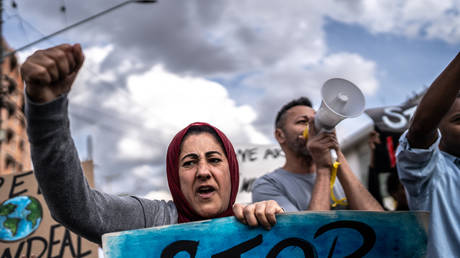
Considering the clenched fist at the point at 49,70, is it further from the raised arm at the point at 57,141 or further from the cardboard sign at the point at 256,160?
the cardboard sign at the point at 256,160

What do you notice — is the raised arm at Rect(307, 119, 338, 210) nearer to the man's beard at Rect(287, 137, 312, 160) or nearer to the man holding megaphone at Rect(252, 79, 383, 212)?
the man holding megaphone at Rect(252, 79, 383, 212)

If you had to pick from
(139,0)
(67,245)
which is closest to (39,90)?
(67,245)

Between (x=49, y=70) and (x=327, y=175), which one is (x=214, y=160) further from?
(x=327, y=175)

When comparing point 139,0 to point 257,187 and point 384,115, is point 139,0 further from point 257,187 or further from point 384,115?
point 257,187

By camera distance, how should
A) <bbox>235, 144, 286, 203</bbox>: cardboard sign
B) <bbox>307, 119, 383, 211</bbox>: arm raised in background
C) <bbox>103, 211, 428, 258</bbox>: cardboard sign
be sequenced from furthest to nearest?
<bbox>235, 144, 286, 203</bbox>: cardboard sign, <bbox>307, 119, 383, 211</bbox>: arm raised in background, <bbox>103, 211, 428, 258</bbox>: cardboard sign

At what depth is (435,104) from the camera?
1561mm

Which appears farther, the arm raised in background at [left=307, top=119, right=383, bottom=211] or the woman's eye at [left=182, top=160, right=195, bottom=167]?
the arm raised in background at [left=307, top=119, right=383, bottom=211]

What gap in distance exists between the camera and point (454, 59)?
1.53 m

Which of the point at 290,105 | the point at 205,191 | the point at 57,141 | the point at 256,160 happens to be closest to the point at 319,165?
the point at 290,105

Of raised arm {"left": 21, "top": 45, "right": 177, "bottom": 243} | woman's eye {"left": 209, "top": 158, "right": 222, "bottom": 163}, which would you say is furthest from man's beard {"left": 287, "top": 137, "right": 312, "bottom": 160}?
raised arm {"left": 21, "top": 45, "right": 177, "bottom": 243}

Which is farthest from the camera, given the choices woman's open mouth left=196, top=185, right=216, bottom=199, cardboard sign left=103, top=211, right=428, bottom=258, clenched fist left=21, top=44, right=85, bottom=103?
woman's open mouth left=196, top=185, right=216, bottom=199

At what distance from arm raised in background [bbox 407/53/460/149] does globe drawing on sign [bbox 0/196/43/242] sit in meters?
2.33

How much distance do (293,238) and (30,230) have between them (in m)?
1.98

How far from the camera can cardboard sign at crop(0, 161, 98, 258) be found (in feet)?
8.30
